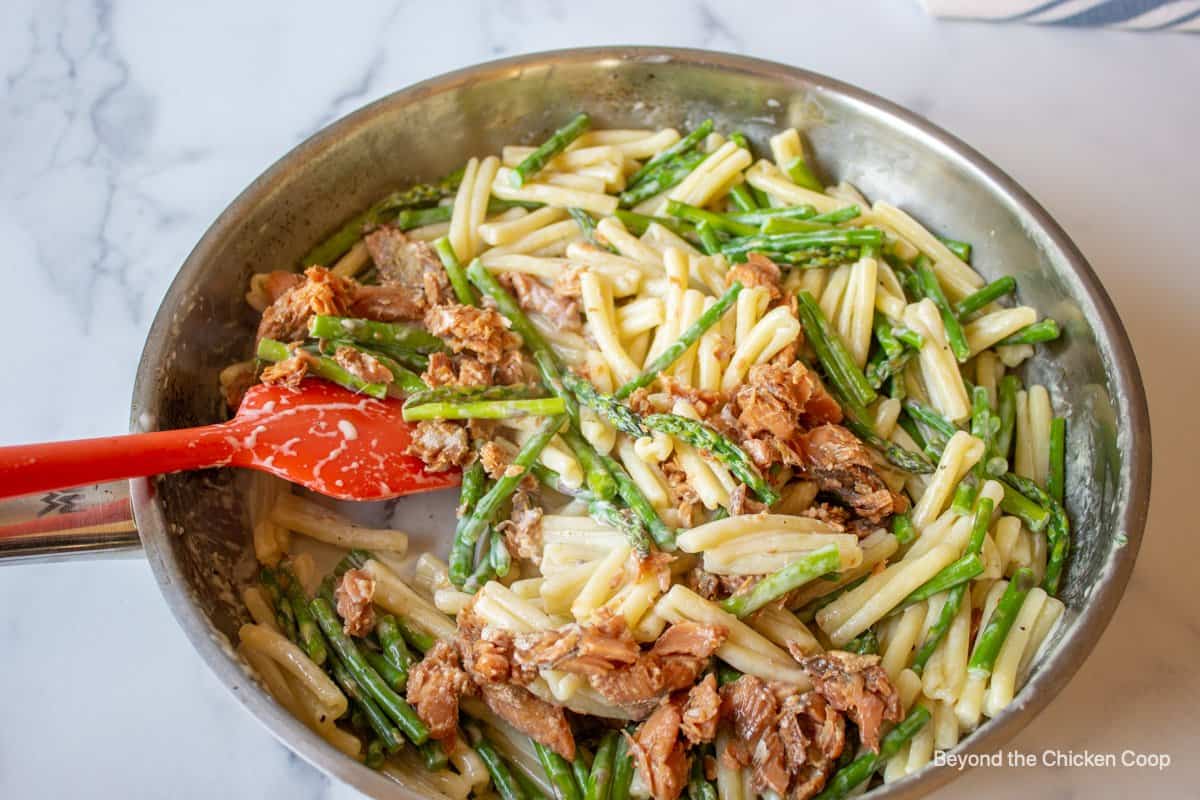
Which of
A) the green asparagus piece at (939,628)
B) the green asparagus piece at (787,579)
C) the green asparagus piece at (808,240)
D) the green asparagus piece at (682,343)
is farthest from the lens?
the green asparagus piece at (808,240)

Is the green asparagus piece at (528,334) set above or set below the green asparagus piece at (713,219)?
below

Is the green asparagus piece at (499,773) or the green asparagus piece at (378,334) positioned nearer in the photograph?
the green asparagus piece at (499,773)

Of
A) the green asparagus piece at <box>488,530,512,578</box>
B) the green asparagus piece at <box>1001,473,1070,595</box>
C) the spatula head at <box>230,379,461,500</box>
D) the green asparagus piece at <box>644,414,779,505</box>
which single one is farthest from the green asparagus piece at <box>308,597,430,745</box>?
the green asparagus piece at <box>1001,473,1070,595</box>

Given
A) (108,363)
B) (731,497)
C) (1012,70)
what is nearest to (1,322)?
(108,363)

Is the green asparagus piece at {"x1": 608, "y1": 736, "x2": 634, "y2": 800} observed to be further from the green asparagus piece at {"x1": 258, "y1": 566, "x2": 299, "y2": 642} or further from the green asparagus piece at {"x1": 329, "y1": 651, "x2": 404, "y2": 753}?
the green asparagus piece at {"x1": 258, "y1": 566, "x2": 299, "y2": 642}

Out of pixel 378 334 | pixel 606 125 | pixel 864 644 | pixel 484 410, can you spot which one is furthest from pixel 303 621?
pixel 606 125

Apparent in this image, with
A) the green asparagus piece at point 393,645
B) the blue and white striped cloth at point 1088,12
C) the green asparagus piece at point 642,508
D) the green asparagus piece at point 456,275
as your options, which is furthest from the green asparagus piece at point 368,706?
the blue and white striped cloth at point 1088,12

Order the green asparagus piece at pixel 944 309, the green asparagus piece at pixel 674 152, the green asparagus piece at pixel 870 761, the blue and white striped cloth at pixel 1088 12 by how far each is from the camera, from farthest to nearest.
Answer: the blue and white striped cloth at pixel 1088 12
the green asparagus piece at pixel 674 152
the green asparagus piece at pixel 944 309
the green asparagus piece at pixel 870 761

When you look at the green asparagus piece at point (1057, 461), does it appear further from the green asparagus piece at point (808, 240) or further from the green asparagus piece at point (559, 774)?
the green asparagus piece at point (559, 774)

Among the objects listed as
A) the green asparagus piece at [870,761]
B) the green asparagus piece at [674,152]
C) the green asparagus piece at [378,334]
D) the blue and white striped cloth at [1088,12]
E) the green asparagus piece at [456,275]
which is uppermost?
the blue and white striped cloth at [1088,12]
